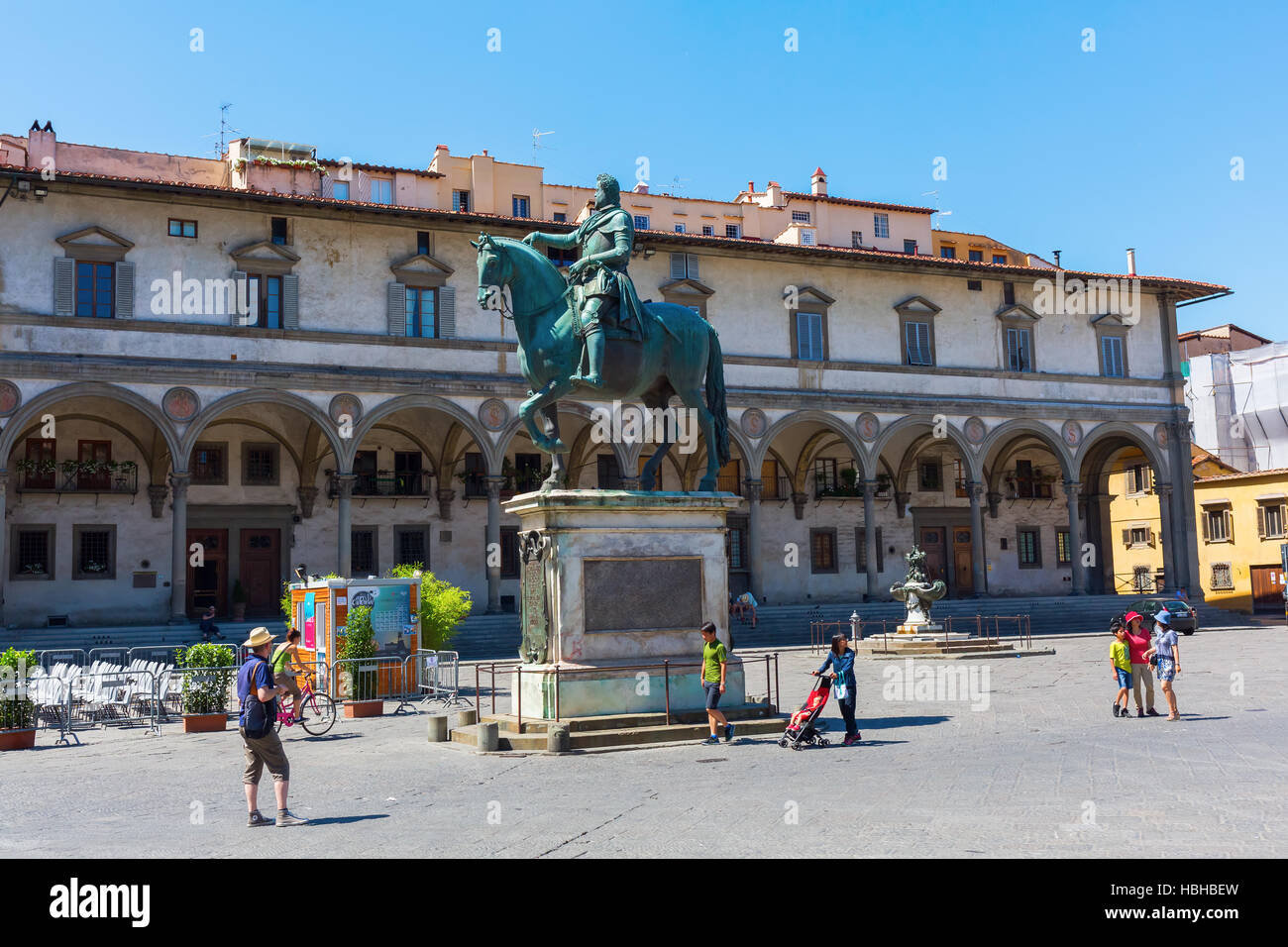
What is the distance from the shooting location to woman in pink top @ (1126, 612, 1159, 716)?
1354cm

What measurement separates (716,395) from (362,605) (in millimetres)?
7493

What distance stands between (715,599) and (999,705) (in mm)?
5062

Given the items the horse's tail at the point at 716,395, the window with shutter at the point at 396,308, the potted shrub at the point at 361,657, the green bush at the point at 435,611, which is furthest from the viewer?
the window with shutter at the point at 396,308

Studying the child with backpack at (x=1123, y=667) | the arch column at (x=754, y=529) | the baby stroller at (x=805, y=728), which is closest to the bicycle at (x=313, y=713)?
the baby stroller at (x=805, y=728)

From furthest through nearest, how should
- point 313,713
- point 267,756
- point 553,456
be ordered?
point 313,713, point 553,456, point 267,756

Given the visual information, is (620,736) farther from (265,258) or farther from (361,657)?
(265,258)

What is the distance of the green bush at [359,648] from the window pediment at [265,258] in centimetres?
1403

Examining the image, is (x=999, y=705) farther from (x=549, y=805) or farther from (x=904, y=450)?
(x=904, y=450)

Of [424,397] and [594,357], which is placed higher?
[424,397]

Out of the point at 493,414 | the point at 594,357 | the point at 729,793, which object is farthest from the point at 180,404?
the point at 729,793

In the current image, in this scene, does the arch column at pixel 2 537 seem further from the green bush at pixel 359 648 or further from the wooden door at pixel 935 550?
the wooden door at pixel 935 550

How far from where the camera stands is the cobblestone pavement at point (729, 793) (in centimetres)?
695

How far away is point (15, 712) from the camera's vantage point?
45.3ft

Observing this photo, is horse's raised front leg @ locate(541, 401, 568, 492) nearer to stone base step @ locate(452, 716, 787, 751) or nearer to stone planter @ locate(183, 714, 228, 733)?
stone base step @ locate(452, 716, 787, 751)
